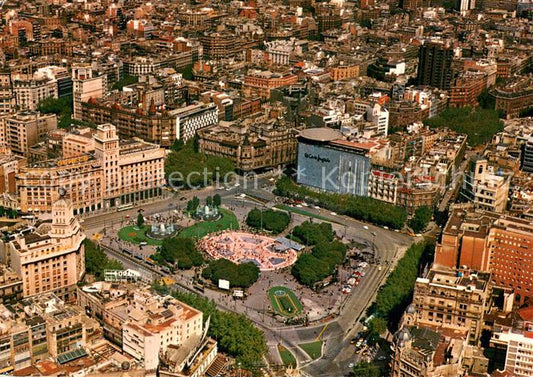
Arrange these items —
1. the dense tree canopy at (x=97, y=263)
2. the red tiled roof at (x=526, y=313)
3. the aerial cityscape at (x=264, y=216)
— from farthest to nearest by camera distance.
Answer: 1. the dense tree canopy at (x=97, y=263)
2. the red tiled roof at (x=526, y=313)
3. the aerial cityscape at (x=264, y=216)

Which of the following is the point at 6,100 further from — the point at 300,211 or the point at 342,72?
the point at 342,72

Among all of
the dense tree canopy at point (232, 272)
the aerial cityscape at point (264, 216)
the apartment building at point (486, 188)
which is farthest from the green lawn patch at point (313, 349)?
the apartment building at point (486, 188)

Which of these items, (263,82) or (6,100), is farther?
(263,82)

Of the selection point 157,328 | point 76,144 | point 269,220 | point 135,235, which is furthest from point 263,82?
point 157,328

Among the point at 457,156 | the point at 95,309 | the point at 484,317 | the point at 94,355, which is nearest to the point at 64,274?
the point at 95,309

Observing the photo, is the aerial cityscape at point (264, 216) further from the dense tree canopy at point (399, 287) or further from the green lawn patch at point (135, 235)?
the green lawn patch at point (135, 235)

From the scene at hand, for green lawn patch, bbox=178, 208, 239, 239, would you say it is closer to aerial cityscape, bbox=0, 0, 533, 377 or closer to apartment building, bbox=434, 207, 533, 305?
aerial cityscape, bbox=0, 0, 533, 377
